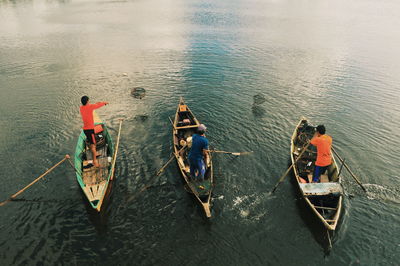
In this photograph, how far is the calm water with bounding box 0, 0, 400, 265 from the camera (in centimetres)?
1053

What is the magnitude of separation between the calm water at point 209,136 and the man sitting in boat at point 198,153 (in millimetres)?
1713

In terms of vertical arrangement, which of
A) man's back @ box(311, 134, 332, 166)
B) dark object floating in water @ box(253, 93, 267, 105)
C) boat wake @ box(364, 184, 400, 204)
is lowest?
boat wake @ box(364, 184, 400, 204)

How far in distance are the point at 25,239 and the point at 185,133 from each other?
1113 centimetres

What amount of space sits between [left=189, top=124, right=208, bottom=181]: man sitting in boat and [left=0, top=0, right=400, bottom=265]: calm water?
5.62 ft

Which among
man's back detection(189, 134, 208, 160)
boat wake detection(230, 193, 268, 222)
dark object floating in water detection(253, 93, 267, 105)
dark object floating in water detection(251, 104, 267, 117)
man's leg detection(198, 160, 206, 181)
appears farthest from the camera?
dark object floating in water detection(253, 93, 267, 105)

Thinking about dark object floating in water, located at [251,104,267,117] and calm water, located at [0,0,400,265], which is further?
dark object floating in water, located at [251,104,267,117]

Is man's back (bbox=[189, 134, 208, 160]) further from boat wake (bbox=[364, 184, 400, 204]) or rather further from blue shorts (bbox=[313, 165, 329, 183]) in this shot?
boat wake (bbox=[364, 184, 400, 204])

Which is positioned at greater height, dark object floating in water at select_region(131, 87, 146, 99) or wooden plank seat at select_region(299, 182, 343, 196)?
wooden plank seat at select_region(299, 182, 343, 196)

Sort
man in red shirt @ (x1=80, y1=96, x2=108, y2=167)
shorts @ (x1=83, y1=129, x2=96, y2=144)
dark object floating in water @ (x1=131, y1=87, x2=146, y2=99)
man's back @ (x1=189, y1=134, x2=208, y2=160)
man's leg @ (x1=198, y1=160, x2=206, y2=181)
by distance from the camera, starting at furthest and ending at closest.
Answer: dark object floating in water @ (x1=131, y1=87, x2=146, y2=99) → shorts @ (x1=83, y1=129, x2=96, y2=144) → man in red shirt @ (x1=80, y1=96, x2=108, y2=167) → man's leg @ (x1=198, y1=160, x2=206, y2=181) → man's back @ (x1=189, y1=134, x2=208, y2=160)

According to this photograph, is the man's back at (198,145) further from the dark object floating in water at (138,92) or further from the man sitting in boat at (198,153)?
the dark object floating in water at (138,92)

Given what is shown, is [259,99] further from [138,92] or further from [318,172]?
[138,92]

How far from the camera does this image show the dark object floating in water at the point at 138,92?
2319 centimetres

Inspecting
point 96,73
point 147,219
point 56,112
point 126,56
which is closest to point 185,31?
point 126,56

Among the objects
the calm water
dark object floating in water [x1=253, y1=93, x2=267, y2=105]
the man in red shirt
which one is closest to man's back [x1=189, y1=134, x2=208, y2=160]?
the calm water
